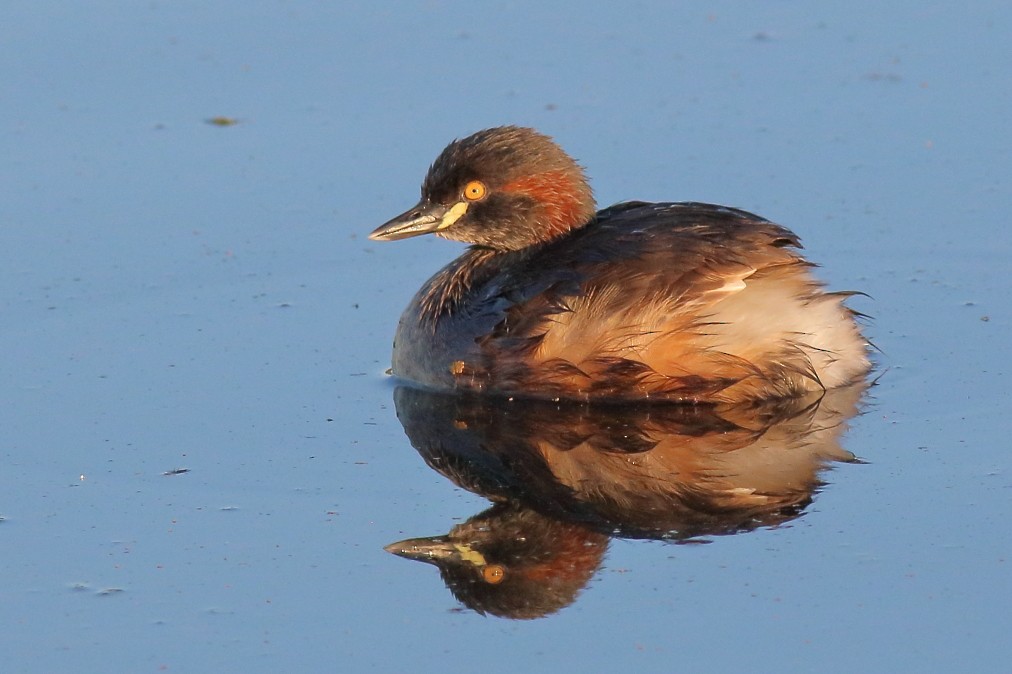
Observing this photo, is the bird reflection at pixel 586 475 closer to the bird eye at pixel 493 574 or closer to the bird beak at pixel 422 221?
the bird eye at pixel 493 574

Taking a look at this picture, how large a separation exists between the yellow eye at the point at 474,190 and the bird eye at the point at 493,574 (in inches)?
94.3

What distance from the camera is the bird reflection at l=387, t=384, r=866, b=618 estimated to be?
5992mm

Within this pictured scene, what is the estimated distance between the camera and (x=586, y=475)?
6.71 metres

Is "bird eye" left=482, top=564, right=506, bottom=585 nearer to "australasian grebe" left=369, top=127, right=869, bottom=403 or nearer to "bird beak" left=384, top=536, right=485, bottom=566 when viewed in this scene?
"bird beak" left=384, top=536, right=485, bottom=566

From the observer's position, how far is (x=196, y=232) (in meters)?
9.05

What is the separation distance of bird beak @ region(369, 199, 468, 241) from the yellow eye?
0.04 m

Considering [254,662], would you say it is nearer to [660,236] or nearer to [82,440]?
[82,440]

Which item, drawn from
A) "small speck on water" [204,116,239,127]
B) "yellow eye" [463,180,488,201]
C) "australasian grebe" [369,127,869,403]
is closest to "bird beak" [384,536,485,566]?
"australasian grebe" [369,127,869,403]

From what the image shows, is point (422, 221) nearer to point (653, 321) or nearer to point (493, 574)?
point (653, 321)

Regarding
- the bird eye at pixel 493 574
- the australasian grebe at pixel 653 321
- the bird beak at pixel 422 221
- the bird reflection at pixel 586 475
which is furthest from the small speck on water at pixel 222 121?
the bird eye at pixel 493 574

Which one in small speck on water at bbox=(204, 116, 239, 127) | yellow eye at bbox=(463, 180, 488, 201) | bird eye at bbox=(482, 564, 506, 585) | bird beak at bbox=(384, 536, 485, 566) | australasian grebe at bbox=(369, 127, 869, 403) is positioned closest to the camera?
bird eye at bbox=(482, 564, 506, 585)

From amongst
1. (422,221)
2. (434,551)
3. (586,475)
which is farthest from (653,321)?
(434,551)

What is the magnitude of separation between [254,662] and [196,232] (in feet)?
13.3

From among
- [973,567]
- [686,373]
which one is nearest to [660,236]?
[686,373]
